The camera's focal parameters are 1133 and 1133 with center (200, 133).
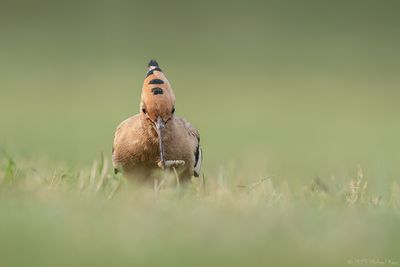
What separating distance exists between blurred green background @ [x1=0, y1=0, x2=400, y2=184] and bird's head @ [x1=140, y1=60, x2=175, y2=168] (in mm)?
4112

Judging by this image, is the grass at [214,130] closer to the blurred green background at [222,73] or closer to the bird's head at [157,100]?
the blurred green background at [222,73]

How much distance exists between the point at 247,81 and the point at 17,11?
17.5 feet

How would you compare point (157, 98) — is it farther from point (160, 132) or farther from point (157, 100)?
point (160, 132)

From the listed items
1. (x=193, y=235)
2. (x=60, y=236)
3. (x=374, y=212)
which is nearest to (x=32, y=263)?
(x=60, y=236)

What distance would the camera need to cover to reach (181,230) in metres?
4.31

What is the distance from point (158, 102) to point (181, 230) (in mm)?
2116

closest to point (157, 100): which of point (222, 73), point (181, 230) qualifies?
point (181, 230)

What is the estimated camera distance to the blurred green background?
13117 millimetres

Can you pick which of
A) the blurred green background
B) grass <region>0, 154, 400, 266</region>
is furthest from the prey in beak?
the blurred green background

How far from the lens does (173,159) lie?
21.3ft

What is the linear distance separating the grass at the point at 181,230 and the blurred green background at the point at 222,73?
5.15 meters

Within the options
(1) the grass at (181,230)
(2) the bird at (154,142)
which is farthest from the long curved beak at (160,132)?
(1) the grass at (181,230)

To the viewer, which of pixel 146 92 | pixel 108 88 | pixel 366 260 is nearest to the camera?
pixel 366 260

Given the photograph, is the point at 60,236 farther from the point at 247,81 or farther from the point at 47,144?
the point at 247,81
